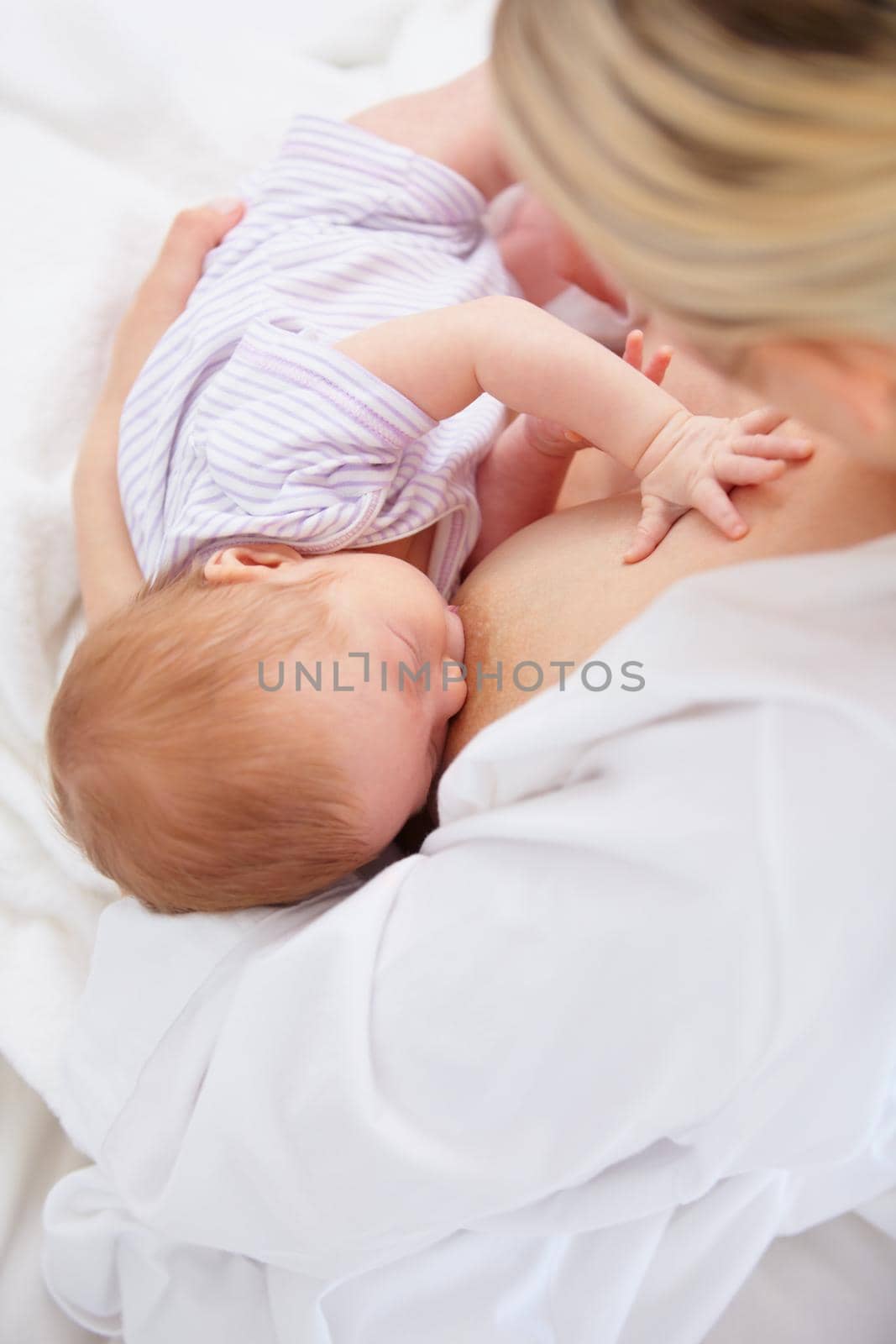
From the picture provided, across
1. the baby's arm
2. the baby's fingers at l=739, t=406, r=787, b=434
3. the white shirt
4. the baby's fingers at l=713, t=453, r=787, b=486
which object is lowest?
the white shirt

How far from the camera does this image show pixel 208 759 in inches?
34.6

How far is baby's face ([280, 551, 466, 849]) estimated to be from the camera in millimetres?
907

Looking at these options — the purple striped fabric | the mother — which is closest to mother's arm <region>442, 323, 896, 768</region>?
the mother

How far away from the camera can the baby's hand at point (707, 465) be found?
82 centimetres

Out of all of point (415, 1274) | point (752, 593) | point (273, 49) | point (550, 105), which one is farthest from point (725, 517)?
point (273, 49)

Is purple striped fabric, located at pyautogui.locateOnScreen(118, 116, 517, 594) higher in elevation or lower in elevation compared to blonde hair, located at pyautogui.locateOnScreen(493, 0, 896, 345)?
lower

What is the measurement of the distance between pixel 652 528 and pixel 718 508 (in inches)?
2.9

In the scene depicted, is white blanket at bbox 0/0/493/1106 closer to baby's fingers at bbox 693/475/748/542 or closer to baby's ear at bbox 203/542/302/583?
baby's ear at bbox 203/542/302/583

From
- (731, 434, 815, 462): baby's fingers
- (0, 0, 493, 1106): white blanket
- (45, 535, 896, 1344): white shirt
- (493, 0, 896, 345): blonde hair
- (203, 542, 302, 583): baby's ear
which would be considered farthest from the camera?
(0, 0, 493, 1106): white blanket

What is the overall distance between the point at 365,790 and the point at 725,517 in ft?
1.17

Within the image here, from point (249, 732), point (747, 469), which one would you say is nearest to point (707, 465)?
point (747, 469)

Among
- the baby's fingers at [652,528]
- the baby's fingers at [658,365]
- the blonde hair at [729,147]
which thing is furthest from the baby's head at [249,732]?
the blonde hair at [729,147]

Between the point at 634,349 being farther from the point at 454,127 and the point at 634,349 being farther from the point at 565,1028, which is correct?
the point at 565,1028

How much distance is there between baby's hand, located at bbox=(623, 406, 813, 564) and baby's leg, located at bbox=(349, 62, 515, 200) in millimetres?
529
